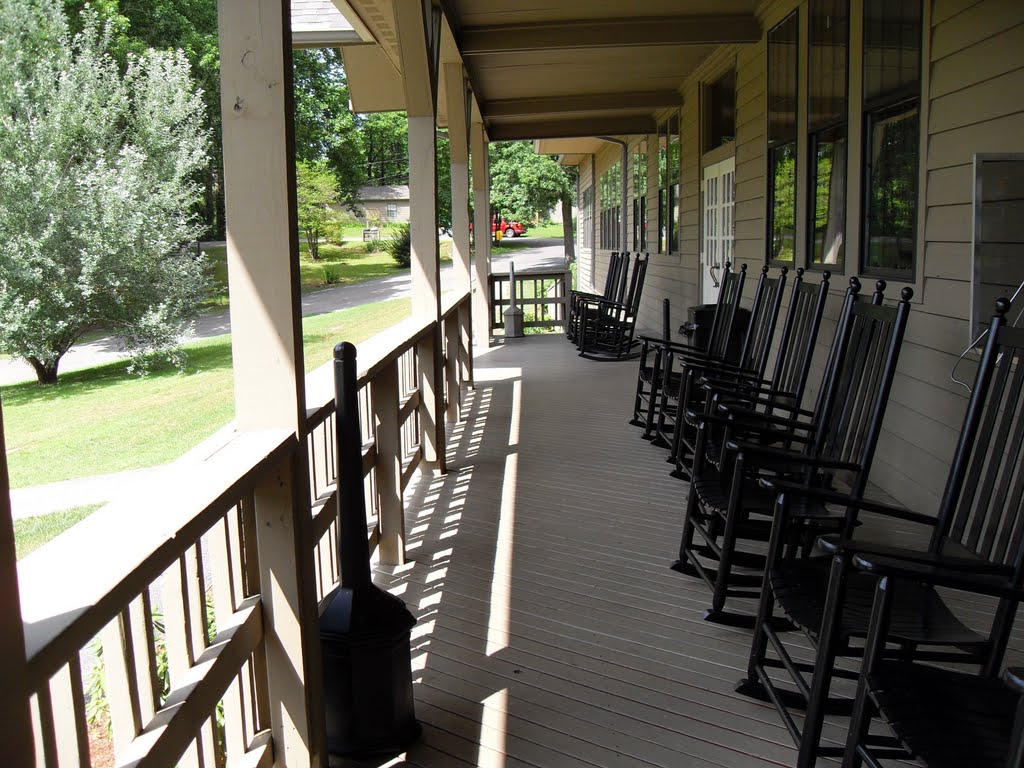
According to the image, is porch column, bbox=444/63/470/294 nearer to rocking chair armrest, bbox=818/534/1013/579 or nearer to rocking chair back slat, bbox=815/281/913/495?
rocking chair back slat, bbox=815/281/913/495

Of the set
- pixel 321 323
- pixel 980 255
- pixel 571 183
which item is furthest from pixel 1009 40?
pixel 571 183

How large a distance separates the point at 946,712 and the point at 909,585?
66cm

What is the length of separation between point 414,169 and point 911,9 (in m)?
2.43

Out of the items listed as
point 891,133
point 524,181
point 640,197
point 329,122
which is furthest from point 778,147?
point 329,122

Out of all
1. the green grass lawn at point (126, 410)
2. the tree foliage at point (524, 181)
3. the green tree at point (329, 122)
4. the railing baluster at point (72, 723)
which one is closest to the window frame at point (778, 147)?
the railing baluster at point (72, 723)

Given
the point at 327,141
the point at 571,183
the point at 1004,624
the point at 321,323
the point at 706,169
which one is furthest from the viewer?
the point at 327,141

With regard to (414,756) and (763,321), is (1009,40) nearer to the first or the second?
(763,321)

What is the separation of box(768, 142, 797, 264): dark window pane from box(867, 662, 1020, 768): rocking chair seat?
13.6 feet

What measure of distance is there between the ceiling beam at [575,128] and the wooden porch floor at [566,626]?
7065 millimetres

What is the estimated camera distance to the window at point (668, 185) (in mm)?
9814

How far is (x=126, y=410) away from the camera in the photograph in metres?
16.4

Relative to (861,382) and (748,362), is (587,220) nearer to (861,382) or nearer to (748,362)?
(748,362)

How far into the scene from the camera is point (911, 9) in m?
3.82

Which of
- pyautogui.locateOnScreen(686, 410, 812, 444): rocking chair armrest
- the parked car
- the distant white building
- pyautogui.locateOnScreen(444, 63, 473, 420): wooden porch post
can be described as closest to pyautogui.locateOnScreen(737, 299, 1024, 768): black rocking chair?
pyautogui.locateOnScreen(686, 410, 812, 444): rocking chair armrest
